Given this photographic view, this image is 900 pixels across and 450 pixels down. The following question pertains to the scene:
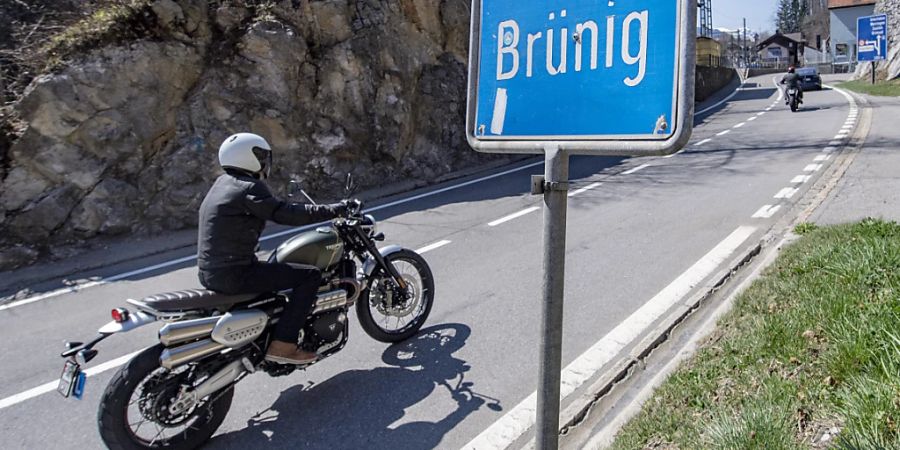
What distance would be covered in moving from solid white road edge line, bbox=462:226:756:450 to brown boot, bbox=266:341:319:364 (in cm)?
129

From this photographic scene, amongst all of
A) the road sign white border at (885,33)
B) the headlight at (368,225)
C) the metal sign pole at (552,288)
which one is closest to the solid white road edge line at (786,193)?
the headlight at (368,225)

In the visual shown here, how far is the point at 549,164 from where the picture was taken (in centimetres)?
169

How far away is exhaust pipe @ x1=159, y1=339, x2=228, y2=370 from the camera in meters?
3.38

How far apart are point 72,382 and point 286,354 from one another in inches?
46.6

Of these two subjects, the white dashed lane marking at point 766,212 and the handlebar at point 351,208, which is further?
the white dashed lane marking at point 766,212

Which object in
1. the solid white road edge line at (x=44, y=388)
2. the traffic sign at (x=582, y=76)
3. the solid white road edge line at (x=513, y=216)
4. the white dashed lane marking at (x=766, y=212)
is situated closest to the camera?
the traffic sign at (x=582, y=76)

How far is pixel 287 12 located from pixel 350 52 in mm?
1646

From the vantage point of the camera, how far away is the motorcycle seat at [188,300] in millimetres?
3443

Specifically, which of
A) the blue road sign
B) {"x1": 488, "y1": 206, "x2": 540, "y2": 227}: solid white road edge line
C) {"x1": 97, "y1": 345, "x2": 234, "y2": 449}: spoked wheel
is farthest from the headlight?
the blue road sign

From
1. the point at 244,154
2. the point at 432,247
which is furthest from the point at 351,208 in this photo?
the point at 432,247

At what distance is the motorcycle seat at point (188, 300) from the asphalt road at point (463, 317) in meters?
0.79

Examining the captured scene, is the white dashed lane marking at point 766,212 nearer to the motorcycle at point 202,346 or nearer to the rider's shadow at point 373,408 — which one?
the rider's shadow at point 373,408

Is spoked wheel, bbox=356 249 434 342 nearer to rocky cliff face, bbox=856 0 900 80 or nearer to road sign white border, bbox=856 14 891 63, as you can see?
rocky cliff face, bbox=856 0 900 80

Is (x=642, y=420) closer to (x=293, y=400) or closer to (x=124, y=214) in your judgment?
(x=293, y=400)
